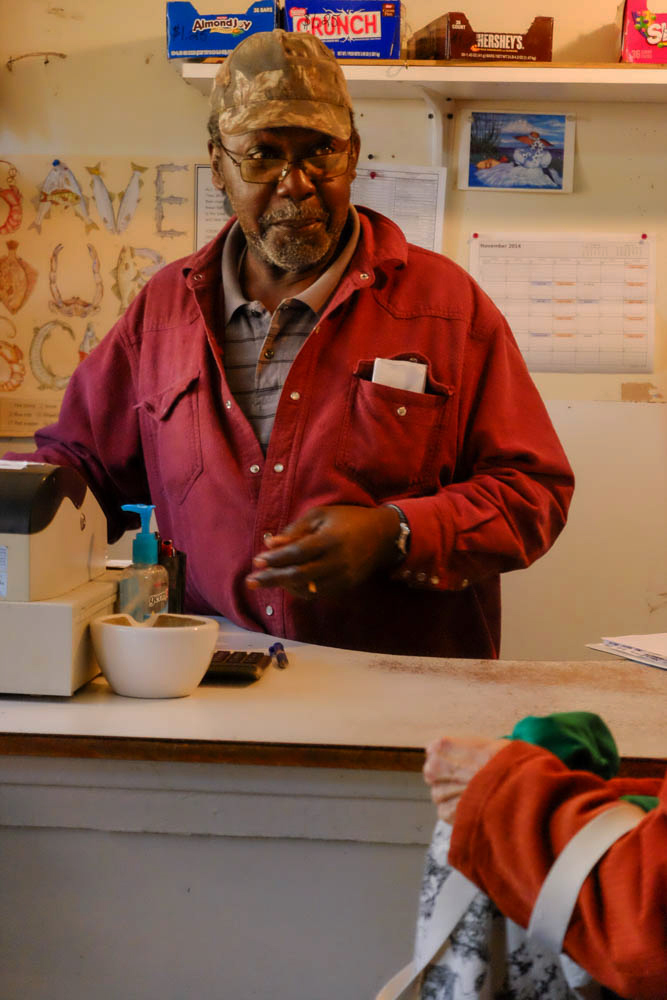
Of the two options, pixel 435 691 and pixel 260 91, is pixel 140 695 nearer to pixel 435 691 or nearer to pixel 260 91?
pixel 435 691

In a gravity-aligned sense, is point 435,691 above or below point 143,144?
below

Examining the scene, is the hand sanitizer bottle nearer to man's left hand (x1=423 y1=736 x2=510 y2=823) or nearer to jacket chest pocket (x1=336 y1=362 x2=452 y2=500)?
jacket chest pocket (x1=336 y1=362 x2=452 y2=500)

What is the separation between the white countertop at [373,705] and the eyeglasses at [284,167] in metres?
0.84

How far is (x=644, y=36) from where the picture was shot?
→ 2818mm

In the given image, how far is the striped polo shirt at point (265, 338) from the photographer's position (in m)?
1.89

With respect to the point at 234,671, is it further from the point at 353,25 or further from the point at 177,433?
the point at 353,25

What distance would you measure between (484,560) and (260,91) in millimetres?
893

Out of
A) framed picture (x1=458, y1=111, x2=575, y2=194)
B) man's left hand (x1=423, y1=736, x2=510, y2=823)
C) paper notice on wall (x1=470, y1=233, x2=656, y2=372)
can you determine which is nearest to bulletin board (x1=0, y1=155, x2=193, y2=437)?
framed picture (x1=458, y1=111, x2=575, y2=194)

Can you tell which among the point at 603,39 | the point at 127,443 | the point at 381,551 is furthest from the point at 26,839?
the point at 603,39

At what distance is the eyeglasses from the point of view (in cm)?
183

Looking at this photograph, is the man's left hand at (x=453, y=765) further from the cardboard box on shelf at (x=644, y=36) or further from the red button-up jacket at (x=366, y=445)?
the cardboard box on shelf at (x=644, y=36)

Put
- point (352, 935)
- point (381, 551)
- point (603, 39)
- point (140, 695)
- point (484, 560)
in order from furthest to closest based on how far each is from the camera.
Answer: point (603, 39) < point (484, 560) < point (381, 551) < point (140, 695) < point (352, 935)

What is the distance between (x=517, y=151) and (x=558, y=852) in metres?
2.61

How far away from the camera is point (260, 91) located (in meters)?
1.83
